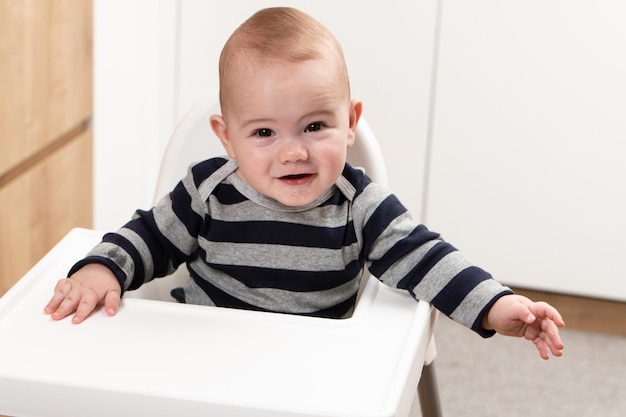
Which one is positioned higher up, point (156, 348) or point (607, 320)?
point (156, 348)

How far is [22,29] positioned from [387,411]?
107 centimetres

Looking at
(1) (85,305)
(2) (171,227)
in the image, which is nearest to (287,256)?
(2) (171,227)

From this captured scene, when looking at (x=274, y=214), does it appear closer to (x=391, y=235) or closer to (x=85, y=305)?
(x=391, y=235)

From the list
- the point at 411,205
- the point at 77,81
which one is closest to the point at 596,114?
the point at 411,205

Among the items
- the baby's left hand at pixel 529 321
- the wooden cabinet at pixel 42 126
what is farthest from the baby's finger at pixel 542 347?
the wooden cabinet at pixel 42 126

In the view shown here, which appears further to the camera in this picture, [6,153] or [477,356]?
[477,356]

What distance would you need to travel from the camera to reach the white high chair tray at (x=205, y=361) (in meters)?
0.71

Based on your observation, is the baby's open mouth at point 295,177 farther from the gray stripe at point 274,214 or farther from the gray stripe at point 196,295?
the gray stripe at point 196,295

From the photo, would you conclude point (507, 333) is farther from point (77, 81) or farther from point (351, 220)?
point (77, 81)

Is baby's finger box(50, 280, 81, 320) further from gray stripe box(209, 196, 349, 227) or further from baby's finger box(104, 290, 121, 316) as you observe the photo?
gray stripe box(209, 196, 349, 227)

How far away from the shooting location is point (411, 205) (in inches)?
76.8

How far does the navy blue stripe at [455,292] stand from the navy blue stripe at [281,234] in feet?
0.40

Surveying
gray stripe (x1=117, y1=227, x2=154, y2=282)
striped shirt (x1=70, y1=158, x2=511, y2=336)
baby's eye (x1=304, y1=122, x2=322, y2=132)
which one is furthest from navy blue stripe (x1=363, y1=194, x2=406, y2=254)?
gray stripe (x1=117, y1=227, x2=154, y2=282)

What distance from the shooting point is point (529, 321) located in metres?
0.87
